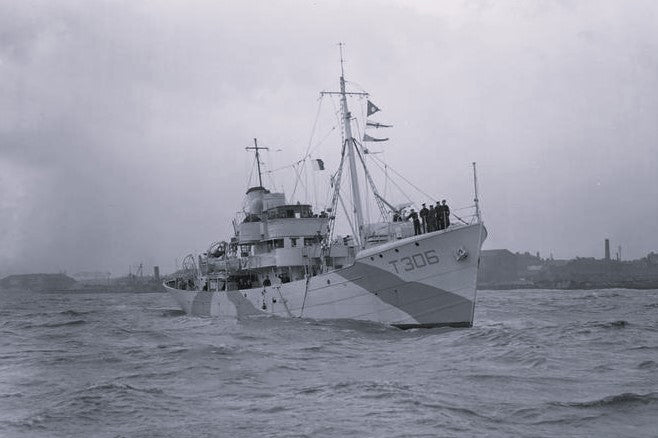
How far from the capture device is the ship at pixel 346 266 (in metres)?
23.3

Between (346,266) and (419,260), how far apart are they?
2975mm

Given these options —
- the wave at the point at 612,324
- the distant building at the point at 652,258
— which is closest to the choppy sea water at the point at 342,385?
the wave at the point at 612,324

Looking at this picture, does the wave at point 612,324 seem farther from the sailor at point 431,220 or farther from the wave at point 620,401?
the wave at point 620,401

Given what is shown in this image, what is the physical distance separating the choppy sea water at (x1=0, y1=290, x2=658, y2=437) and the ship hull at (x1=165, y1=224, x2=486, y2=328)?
164 centimetres

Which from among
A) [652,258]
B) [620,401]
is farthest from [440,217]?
[652,258]

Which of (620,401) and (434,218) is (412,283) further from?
(620,401)

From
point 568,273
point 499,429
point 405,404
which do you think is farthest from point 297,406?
point 568,273

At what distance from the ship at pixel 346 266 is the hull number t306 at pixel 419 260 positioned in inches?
1.5

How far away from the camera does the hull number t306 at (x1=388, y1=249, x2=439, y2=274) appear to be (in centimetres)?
2320

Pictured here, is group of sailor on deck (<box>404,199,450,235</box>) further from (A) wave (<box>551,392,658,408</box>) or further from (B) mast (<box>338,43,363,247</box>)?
(A) wave (<box>551,392,658,408</box>)

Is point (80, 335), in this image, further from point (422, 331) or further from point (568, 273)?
point (568, 273)

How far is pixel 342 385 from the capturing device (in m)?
12.8

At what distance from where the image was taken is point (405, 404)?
1084cm

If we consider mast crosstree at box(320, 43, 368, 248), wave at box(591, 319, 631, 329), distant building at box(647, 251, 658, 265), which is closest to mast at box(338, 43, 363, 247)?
mast crosstree at box(320, 43, 368, 248)
